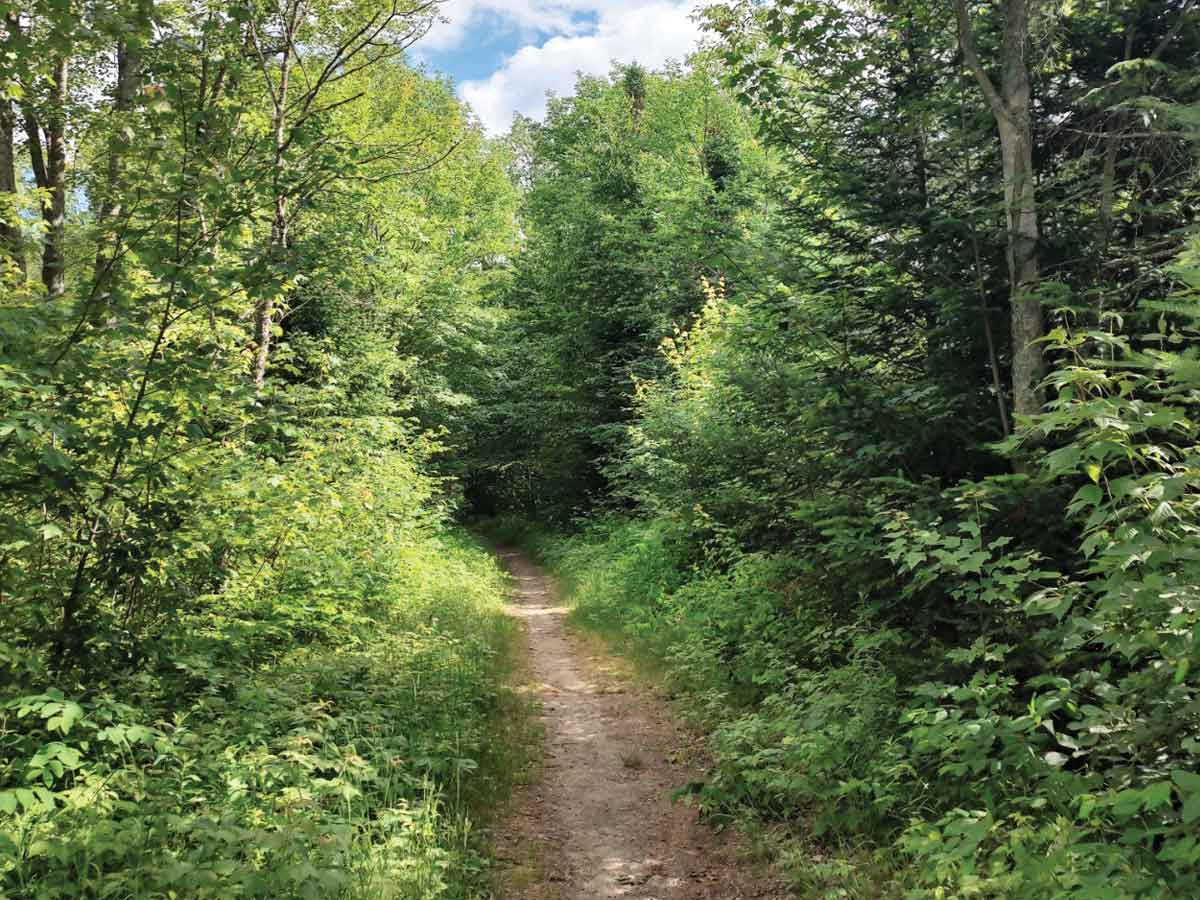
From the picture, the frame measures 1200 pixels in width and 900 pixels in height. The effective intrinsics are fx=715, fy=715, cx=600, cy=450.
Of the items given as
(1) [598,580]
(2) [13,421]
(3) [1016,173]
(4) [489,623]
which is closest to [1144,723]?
(3) [1016,173]

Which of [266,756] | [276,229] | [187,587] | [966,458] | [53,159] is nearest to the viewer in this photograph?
[266,756]

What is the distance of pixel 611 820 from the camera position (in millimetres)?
6117

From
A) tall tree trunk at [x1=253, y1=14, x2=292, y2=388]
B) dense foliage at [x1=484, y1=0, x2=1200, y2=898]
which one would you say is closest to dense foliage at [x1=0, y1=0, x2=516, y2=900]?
tall tree trunk at [x1=253, y1=14, x2=292, y2=388]

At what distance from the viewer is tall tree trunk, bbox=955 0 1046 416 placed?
5852mm

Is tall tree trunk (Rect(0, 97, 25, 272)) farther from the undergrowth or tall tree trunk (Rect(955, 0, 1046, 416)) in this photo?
tall tree trunk (Rect(955, 0, 1046, 416))

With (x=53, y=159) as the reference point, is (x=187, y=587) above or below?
below

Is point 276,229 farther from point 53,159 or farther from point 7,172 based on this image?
point 53,159

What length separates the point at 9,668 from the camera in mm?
4598

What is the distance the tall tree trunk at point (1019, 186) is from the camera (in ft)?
19.2

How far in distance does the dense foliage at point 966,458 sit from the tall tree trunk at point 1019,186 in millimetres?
33

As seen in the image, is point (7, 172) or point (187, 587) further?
point (7, 172)

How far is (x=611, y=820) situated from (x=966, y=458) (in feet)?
14.8

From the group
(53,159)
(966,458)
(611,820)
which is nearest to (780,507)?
(966,458)

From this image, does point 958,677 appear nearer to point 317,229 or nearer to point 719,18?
point 719,18
